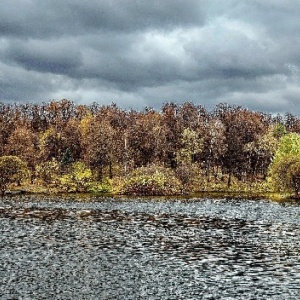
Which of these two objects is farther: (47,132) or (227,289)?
(47,132)

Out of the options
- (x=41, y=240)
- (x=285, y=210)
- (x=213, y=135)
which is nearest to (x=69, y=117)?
(x=213, y=135)

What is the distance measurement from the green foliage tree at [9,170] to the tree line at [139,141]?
12305mm

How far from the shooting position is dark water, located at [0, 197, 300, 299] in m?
26.2

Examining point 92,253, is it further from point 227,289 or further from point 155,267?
point 227,289

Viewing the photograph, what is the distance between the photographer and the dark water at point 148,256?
2620 centimetres

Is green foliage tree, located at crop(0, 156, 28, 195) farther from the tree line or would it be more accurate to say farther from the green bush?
the green bush

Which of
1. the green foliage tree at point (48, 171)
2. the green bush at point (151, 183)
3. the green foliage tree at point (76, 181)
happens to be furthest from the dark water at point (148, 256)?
the green foliage tree at point (48, 171)

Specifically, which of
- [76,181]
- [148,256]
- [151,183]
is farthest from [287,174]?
[148,256]

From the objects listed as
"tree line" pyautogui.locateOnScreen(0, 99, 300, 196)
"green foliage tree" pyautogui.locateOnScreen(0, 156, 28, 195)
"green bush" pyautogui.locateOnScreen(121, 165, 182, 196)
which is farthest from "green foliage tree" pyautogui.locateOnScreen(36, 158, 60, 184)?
"green bush" pyautogui.locateOnScreen(121, 165, 182, 196)

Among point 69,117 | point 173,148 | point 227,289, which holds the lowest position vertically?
point 227,289

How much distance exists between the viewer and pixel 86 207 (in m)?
79.8

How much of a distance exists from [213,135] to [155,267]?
117486mm

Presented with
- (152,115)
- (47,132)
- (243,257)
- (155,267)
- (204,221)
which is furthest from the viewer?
(152,115)

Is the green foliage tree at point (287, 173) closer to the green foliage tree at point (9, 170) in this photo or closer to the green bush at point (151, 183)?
the green bush at point (151, 183)
